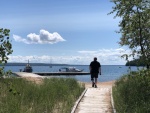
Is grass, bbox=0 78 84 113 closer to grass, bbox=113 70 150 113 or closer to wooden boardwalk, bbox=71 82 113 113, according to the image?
wooden boardwalk, bbox=71 82 113 113

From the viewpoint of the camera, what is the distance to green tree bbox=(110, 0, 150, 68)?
1970 cm

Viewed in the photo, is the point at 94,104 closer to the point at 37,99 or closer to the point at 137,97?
the point at 137,97

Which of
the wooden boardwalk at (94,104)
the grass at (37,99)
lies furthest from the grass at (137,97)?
the grass at (37,99)

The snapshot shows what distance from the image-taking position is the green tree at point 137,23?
64.6 ft

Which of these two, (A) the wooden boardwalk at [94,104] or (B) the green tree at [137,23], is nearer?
(A) the wooden boardwalk at [94,104]

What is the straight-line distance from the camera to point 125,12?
20344 millimetres

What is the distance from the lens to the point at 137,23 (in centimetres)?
2050

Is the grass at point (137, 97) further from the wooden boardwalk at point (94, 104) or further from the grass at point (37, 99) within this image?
the grass at point (37, 99)

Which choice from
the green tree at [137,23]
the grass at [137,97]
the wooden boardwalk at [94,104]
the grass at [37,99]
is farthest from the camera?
the green tree at [137,23]

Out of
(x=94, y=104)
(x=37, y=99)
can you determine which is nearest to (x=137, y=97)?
(x=94, y=104)

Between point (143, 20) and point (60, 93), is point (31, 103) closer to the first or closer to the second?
point (60, 93)

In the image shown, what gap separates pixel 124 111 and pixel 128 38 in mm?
12134

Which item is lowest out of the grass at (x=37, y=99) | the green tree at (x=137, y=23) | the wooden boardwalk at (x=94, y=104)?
the wooden boardwalk at (x=94, y=104)

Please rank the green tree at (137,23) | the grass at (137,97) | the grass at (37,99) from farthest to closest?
the green tree at (137,23) < the grass at (137,97) < the grass at (37,99)
